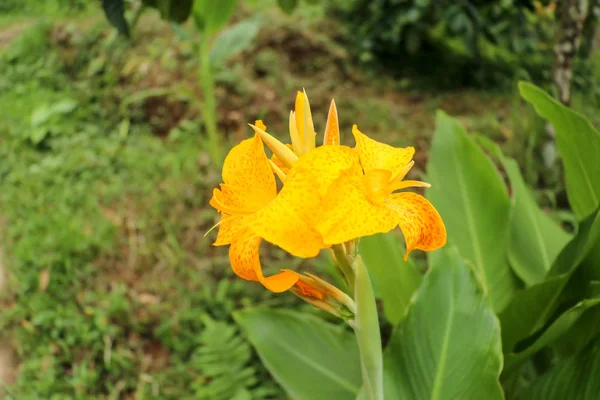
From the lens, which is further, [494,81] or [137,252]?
[494,81]

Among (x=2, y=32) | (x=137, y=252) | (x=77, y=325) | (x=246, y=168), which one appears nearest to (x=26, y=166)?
(x=137, y=252)

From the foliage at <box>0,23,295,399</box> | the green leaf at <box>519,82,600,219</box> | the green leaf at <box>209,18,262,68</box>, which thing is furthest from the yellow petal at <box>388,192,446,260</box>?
the green leaf at <box>209,18,262,68</box>

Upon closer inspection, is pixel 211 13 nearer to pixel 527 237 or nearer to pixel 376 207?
pixel 527 237

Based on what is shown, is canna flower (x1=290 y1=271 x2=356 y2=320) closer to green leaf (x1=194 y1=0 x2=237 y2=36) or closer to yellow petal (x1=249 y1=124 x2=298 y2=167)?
yellow petal (x1=249 y1=124 x2=298 y2=167)

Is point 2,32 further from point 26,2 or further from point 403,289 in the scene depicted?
point 403,289

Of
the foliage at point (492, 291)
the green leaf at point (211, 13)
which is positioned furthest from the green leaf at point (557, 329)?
the green leaf at point (211, 13)

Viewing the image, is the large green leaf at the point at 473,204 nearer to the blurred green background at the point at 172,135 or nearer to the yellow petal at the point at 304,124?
the blurred green background at the point at 172,135
